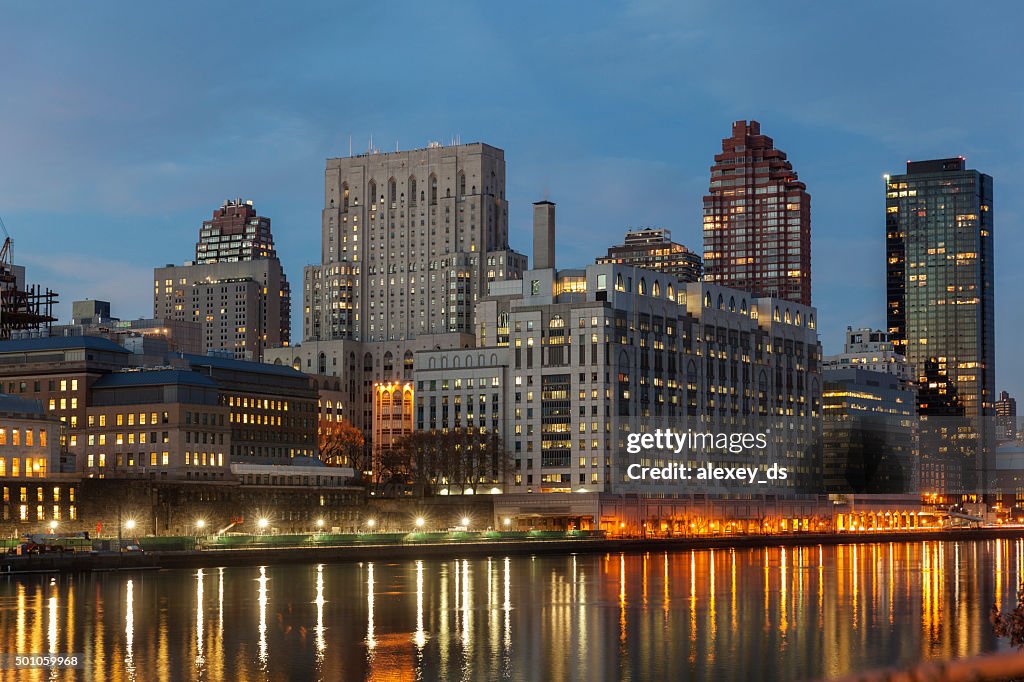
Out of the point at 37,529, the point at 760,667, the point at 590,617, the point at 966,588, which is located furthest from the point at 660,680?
the point at 37,529

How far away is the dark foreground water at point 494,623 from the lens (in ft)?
231

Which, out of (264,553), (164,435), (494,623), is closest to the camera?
(494,623)

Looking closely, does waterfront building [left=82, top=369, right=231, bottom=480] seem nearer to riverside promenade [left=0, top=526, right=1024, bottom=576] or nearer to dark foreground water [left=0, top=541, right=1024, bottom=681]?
riverside promenade [left=0, top=526, right=1024, bottom=576]

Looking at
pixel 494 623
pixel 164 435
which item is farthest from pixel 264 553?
pixel 494 623

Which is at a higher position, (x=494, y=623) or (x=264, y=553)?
(x=494, y=623)

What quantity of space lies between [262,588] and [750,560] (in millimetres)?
75879

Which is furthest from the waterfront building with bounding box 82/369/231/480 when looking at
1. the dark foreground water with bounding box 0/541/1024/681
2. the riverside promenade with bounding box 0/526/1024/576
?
the dark foreground water with bounding box 0/541/1024/681

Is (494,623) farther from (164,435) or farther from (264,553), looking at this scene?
→ (164,435)

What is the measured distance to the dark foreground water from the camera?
70438mm

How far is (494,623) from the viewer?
9169 centimetres

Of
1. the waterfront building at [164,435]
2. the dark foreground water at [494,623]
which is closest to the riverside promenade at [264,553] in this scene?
the dark foreground water at [494,623]

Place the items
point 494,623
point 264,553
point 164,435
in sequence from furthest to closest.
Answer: point 164,435 < point 264,553 < point 494,623

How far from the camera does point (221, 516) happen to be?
185 m

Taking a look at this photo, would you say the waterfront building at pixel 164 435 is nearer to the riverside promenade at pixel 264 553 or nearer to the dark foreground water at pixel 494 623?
the riverside promenade at pixel 264 553
